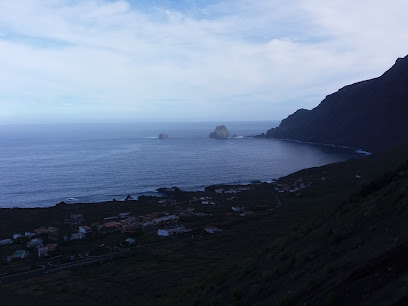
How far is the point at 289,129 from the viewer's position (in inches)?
6531

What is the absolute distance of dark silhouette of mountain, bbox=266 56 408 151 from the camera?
10649 cm

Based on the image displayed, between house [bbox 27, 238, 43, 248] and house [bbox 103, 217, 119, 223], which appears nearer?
house [bbox 27, 238, 43, 248]

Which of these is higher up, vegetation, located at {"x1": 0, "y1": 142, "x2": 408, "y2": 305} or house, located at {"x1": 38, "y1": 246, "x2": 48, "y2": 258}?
vegetation, located at {"x1": 0, "y1": 142, "x2": 408, "y2": 305}

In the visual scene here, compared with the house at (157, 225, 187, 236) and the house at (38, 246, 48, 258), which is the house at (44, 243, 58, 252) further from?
the house at (157, 225, 187, 236)

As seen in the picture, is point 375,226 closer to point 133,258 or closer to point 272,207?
point 133,258

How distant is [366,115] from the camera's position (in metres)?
119

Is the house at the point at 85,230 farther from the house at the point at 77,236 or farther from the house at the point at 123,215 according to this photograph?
the house at the point at 123,215

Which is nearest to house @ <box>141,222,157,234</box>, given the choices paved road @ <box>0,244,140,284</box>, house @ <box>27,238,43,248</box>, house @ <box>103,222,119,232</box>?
house @ <box>103,222,119,232</box>

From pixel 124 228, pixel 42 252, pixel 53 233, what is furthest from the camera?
pixel 124 228

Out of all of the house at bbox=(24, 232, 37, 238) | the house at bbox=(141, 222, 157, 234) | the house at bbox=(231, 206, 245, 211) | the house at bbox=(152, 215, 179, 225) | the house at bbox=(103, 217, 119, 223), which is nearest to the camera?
the house at bbox=(24, 232, 37, 238)

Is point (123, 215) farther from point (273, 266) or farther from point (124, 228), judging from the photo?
point (273, 266)

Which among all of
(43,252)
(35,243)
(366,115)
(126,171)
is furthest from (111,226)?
(366,115)

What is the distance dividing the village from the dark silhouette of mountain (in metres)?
66.6

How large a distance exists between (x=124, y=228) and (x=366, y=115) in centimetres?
10732
